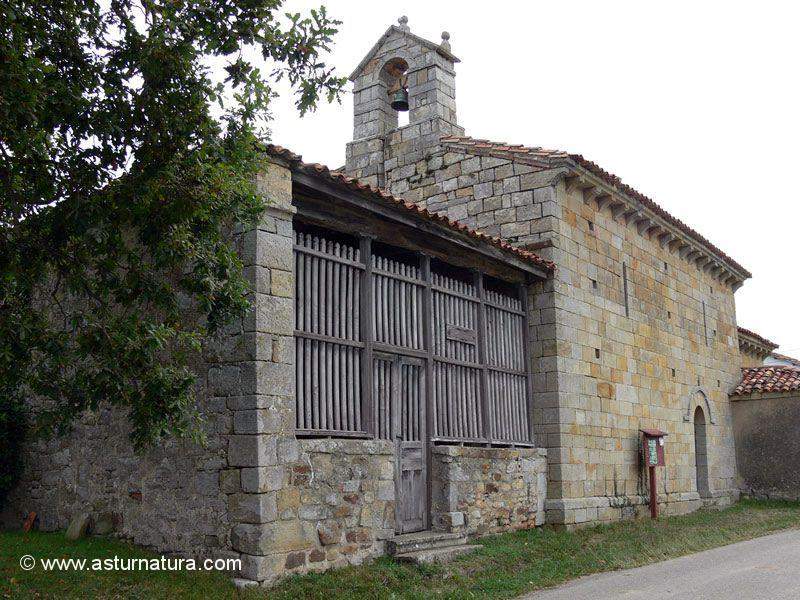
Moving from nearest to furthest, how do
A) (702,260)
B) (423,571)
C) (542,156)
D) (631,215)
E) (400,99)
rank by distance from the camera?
(423,571) < (542,156) < (400,99) < (631,215) < (702,260)

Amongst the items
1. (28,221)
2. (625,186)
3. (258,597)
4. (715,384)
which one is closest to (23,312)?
(28,221)

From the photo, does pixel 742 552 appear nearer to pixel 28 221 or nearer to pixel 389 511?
pixel 389 511

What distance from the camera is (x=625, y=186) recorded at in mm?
13695

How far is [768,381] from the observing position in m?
18.2

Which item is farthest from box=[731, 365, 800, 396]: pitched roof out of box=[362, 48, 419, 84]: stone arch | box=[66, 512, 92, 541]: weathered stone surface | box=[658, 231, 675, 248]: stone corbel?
box=[66, 512, 92, 541]: weathered stone surface

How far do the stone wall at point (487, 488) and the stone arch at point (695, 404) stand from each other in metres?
5.36

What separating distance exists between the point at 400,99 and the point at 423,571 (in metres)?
8.71

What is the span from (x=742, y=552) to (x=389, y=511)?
4.74 meters

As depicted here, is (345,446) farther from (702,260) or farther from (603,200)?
(702,260)

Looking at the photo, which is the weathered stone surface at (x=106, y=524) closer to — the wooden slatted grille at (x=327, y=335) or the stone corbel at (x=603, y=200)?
the wooden slatted grille at (x=327, y=335)

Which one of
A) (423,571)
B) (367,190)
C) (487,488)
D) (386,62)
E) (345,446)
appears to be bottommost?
(423,571)

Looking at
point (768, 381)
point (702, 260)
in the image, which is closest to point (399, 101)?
point (702, 260)

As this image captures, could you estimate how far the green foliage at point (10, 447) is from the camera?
9.88 m

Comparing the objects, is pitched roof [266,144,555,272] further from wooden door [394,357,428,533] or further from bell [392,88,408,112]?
bell [392,88,408,112]
